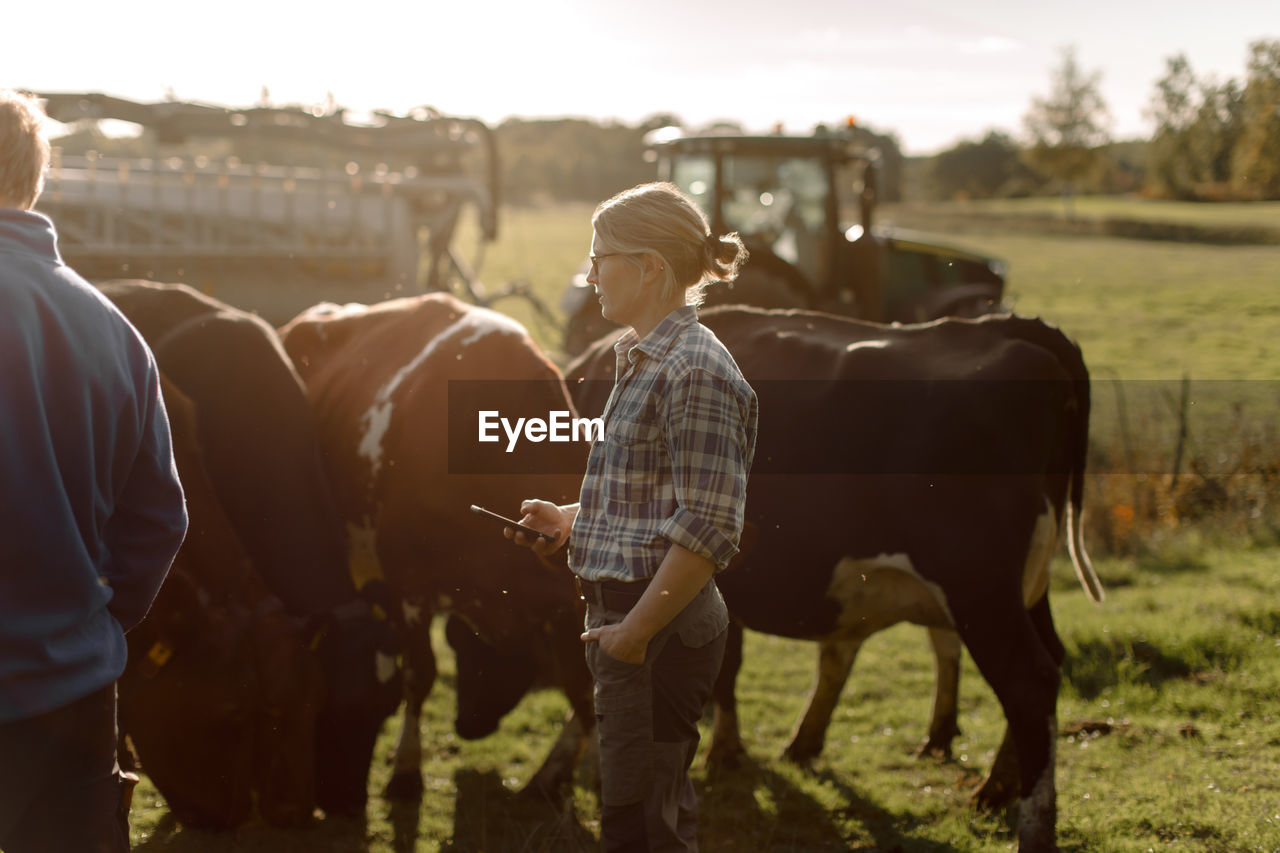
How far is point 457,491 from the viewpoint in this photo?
4465mm

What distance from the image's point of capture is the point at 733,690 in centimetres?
461

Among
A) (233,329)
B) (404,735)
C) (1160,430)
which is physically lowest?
(404,735)

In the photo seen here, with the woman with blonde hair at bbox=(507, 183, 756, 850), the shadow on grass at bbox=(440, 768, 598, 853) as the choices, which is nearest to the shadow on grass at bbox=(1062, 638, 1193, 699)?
the shadow on grass at bbox=(440, 768, 598, 853)

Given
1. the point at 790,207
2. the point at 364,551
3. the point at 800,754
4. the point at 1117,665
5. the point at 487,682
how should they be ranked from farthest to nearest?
the point at 790,207
the point at 1117,665
the point at 364,551
the point at 800,754
the point at 487,682

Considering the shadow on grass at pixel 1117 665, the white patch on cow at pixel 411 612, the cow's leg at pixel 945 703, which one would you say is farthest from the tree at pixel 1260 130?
the white patch on cow at pixel 411 612

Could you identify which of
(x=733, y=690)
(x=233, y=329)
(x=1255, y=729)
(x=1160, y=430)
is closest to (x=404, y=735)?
(x=733, y=690)

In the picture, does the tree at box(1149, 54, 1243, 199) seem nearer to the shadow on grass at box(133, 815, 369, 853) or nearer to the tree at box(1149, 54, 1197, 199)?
the tree at box(1149, 54, 1197, 199)

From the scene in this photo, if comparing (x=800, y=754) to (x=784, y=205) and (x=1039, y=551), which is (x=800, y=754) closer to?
(x=1039, y=551)

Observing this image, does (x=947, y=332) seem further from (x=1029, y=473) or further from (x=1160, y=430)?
(x=1160, y=430)

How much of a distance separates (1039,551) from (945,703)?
1.19 meters

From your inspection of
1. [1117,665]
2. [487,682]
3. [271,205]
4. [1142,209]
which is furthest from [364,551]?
[1142,209]

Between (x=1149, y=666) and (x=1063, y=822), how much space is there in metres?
1.79

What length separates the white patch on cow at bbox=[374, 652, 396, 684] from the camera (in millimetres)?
3850

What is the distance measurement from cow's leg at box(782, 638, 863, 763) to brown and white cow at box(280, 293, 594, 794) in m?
0.89
